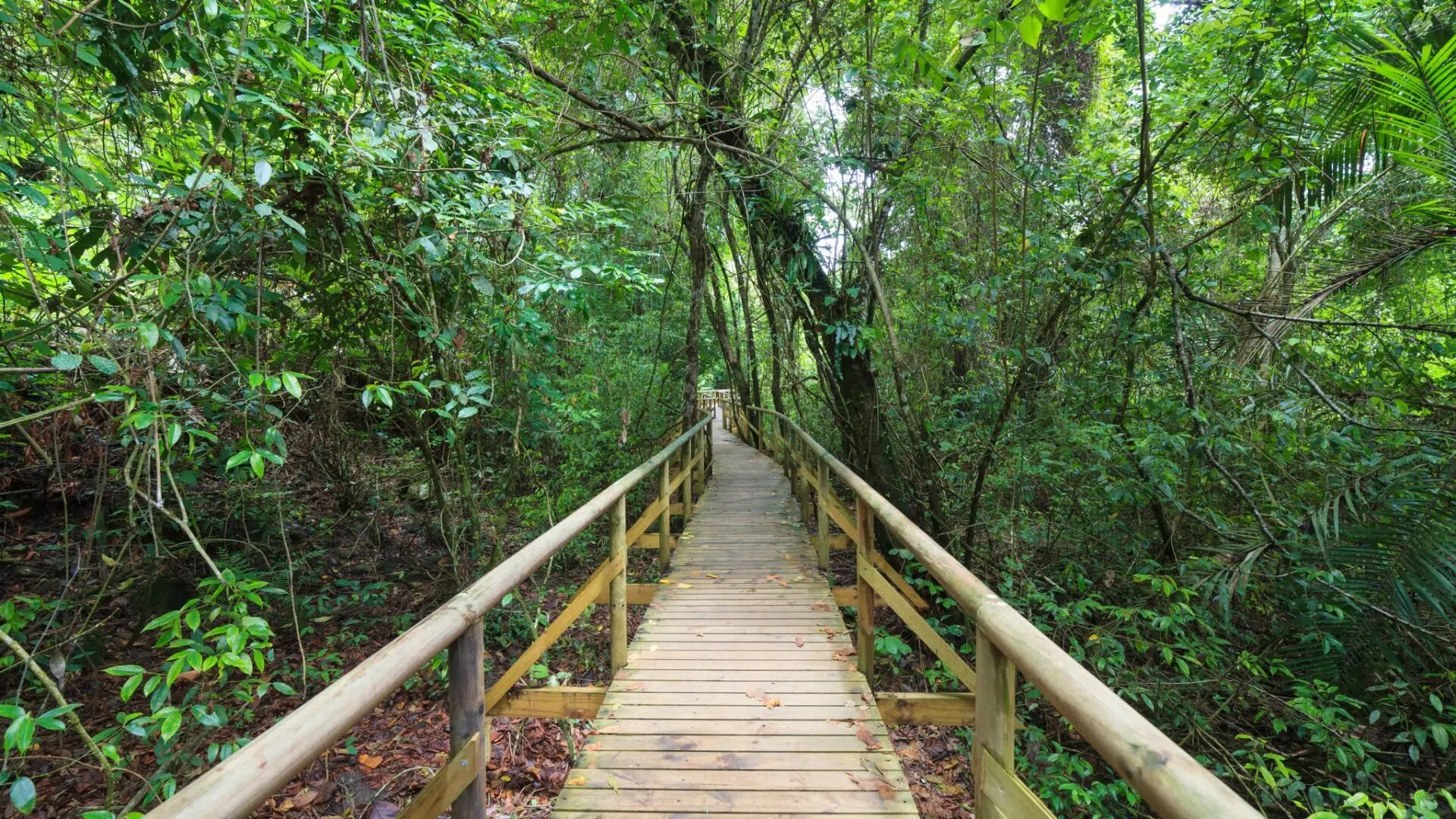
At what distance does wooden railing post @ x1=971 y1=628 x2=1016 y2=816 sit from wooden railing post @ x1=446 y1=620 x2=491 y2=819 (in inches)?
50.2

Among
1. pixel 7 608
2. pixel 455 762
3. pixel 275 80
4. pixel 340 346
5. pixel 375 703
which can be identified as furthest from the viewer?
pixel 340 346

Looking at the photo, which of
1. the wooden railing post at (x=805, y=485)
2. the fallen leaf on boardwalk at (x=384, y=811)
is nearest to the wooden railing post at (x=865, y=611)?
the fallen leaf on boardwalk at (x=384, y=811)

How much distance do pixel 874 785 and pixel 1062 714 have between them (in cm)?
131

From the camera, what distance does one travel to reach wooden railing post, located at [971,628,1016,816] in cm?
149

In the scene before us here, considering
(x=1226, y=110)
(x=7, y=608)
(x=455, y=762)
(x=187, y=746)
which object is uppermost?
(x=1226, y=110)

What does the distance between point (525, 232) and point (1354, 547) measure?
460 cm

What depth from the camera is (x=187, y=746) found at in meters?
2.75

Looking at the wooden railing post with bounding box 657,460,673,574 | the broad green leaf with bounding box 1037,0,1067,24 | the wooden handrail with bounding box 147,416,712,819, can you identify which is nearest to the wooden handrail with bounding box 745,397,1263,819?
the wooden handrail with bounding box 147,416,712,819

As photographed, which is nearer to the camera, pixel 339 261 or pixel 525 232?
pixel 339 261

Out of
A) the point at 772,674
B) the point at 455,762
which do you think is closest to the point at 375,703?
the point at 455,762

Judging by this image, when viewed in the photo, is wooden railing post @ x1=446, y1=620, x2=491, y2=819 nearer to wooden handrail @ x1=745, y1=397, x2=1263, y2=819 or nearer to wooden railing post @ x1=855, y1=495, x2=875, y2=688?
wooden handrail @ x1=745, y1=397, x2=1263, y2=819

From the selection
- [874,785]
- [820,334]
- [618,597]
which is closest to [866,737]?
[874,785]

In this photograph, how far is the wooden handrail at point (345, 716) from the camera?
806 millimetres

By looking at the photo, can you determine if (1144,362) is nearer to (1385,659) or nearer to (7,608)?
(1385,659)
